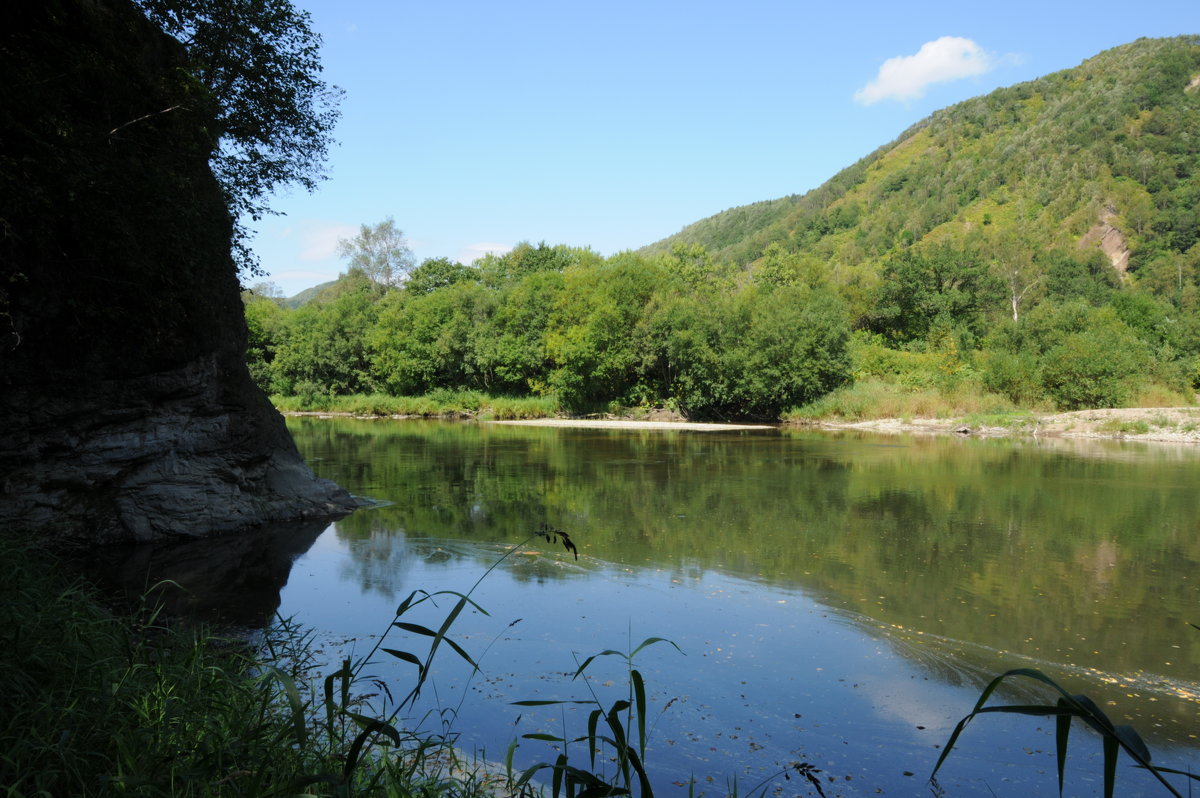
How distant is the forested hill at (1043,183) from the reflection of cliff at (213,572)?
5303cm

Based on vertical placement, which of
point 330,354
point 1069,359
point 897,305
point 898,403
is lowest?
point 898,403

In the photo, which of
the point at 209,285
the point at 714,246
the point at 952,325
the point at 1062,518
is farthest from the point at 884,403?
the point at 714,246

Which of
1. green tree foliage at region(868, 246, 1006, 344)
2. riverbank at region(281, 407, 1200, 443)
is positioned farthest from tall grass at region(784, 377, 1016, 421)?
green tree foliage at region(868, 246, 1006, 344)

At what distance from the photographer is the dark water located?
19.6 ft

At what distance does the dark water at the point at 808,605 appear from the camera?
5.97 metres

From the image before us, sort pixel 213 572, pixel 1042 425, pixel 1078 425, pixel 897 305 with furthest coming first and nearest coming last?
pixel 897 305
pixel 1042 425
pixel 1078 425
pixel 213 572

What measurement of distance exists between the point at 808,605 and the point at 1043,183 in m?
78.9

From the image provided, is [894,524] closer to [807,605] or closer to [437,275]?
[807,605]

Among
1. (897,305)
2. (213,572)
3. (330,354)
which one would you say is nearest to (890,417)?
(897,305)

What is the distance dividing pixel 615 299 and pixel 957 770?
42509 millimetres

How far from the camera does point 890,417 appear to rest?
38688mm

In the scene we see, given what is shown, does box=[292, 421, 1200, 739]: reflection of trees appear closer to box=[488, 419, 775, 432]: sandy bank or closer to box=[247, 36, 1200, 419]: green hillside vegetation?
box=[488, 419, 775, 432]: sandy bank

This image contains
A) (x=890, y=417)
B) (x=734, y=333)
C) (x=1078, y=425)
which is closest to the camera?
(x=1078, y=425)

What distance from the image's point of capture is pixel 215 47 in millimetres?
14453
